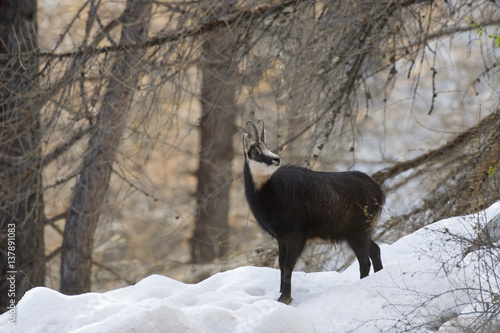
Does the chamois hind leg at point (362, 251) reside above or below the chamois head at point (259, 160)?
below

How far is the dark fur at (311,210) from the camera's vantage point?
21.2 ft

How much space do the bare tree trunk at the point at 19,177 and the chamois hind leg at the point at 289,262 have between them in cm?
459

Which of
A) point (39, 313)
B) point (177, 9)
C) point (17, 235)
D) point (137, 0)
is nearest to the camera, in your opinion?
point (39, 313)

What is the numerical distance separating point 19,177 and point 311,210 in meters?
4.94

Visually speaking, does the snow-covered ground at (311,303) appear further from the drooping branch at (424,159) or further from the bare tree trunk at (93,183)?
the bare tree trunk at (93,183)

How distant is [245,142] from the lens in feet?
21.4

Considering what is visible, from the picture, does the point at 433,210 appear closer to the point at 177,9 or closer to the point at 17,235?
the point at 177,9

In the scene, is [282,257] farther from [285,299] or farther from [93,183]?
[93,183]

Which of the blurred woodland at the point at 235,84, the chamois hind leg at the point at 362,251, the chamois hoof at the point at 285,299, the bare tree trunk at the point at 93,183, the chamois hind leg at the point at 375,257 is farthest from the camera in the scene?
the bare tree trunk at the point at 93,183

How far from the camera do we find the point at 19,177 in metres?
9.84

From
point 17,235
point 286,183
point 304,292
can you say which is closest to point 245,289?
point 304,292

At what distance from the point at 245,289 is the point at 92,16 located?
4318 millimetres

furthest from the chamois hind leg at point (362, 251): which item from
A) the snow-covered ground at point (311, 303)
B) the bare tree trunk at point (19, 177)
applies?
the bare tree trunk at point (19, 177)

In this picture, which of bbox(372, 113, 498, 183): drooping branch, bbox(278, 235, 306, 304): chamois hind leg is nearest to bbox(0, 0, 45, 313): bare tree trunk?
bbox(278, 235, 306, 304): chamois hind leg
